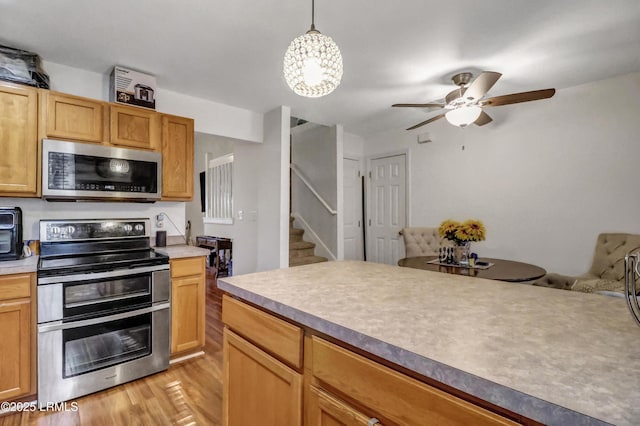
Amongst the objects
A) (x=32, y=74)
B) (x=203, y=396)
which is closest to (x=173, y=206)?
(x=32, y=74)

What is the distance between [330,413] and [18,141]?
2.71m

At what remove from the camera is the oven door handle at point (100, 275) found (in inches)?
75.5

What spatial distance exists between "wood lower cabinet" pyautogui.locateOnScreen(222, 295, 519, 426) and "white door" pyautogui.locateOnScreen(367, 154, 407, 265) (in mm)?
3754

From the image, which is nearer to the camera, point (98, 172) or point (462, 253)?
point (98, 172)

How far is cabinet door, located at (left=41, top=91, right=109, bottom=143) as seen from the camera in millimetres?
2199

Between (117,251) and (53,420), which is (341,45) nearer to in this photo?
(117,251)

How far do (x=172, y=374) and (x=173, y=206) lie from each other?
62.8 inches

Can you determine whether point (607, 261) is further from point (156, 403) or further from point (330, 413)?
point (156, 403)

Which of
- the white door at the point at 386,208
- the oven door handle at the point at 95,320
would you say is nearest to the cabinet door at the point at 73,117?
the oven door handle at the point at 95,320

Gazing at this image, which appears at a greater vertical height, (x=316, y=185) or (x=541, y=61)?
(x=541, y=61)

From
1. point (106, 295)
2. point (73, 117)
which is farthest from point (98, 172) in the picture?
point (106, 295)

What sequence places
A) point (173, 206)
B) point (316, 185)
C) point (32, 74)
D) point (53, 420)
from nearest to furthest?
point (53, 420)
point (32, 74)
point (173, 206)
point (316, 185)

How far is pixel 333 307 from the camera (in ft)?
3.16

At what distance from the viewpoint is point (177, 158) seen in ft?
Answer: 9.26
